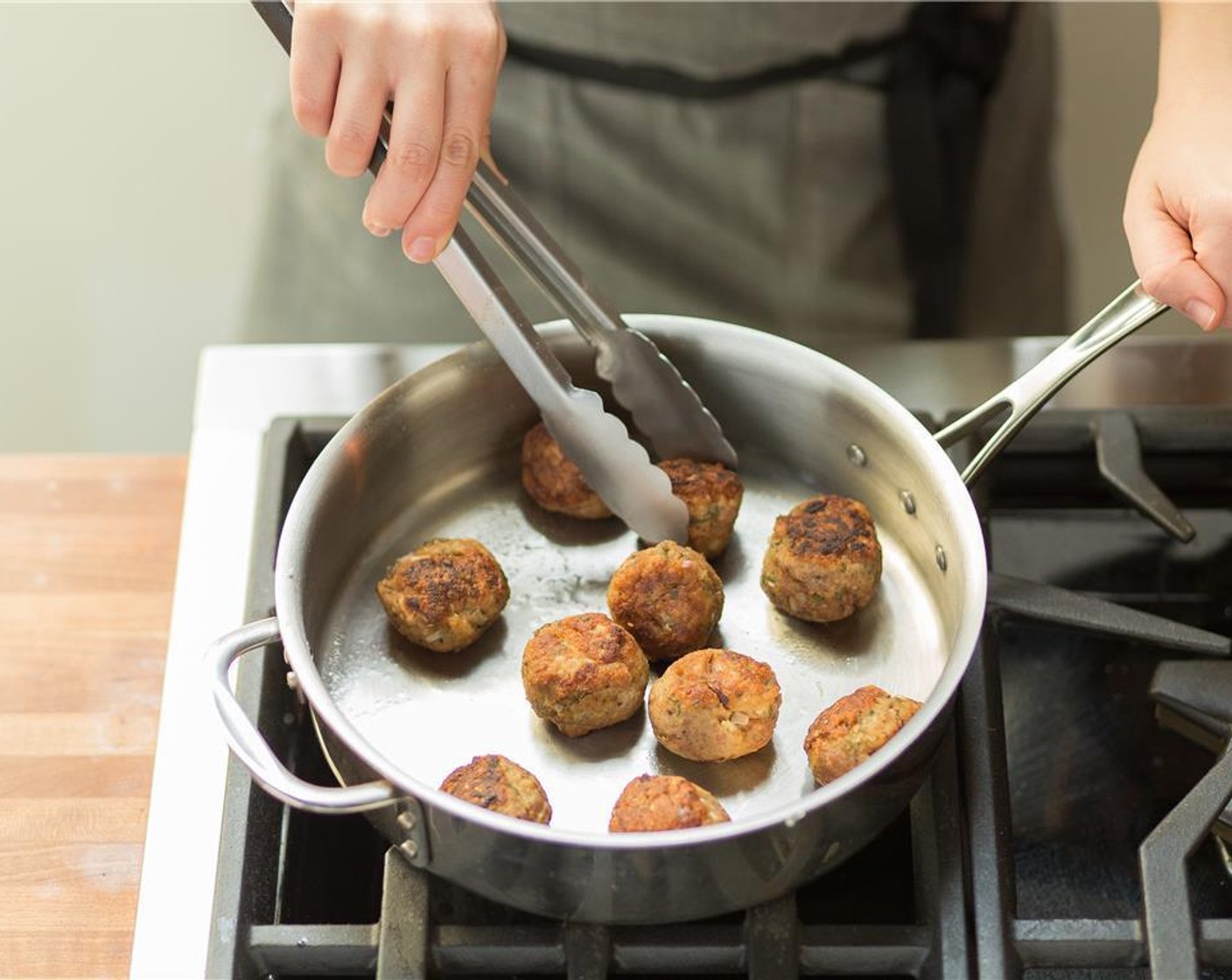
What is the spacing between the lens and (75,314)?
203 cm

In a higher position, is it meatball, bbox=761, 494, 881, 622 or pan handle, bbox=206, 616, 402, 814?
meatball, bbox=761, 494, 881, 622

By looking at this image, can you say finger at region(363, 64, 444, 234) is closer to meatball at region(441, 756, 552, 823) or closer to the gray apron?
meatball at region(441, 756, 552, 823)

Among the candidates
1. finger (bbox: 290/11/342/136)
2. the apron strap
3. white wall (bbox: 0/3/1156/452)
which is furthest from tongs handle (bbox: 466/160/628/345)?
white wall (bbox: 0/3/1156/452)

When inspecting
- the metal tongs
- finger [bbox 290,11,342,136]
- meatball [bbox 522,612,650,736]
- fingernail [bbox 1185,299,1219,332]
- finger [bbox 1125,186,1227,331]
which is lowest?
meatball [bbox 522,612,650,736]

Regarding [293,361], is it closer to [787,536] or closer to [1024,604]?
[787,536]

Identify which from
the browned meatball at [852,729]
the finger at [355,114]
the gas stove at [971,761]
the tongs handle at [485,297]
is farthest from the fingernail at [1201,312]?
the finger at [355,114]

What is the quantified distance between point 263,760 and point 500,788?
0.13 metres

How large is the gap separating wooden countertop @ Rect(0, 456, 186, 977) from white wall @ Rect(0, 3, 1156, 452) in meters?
0.94

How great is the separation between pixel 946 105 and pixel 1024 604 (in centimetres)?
64

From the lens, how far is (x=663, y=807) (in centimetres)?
78

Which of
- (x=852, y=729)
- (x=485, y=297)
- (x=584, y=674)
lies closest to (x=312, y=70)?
(x=485, y=297)

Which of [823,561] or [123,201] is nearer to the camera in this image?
[823,561]

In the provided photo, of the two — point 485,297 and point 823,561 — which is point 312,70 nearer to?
point 485,297

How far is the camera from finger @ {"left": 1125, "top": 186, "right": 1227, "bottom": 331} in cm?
85
